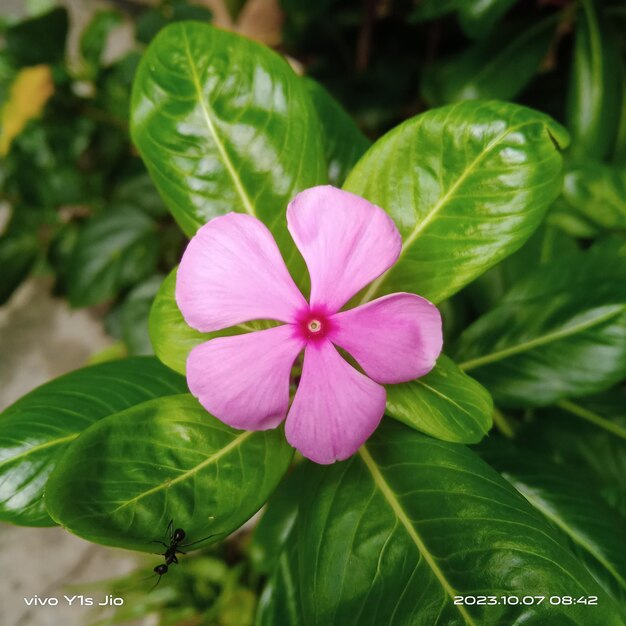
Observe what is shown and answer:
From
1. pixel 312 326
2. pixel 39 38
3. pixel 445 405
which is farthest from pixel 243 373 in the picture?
pixel 39 38

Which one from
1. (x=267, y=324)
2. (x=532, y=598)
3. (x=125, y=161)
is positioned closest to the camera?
(x=532, y=598)

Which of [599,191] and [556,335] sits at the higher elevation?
[599,191]

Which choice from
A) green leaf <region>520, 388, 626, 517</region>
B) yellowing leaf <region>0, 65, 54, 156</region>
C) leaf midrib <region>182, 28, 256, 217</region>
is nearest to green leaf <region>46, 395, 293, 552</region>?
leaf midrib <region>182, 28, 256, 217</region>

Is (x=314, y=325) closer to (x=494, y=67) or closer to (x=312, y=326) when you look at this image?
(x=312, y=326)

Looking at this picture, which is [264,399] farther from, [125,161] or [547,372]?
[125,161]

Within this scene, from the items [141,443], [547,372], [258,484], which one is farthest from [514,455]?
[141,443]

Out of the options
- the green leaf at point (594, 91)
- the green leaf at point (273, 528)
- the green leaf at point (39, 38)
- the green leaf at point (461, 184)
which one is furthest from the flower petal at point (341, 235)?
the green leaf at point (39, 38)
